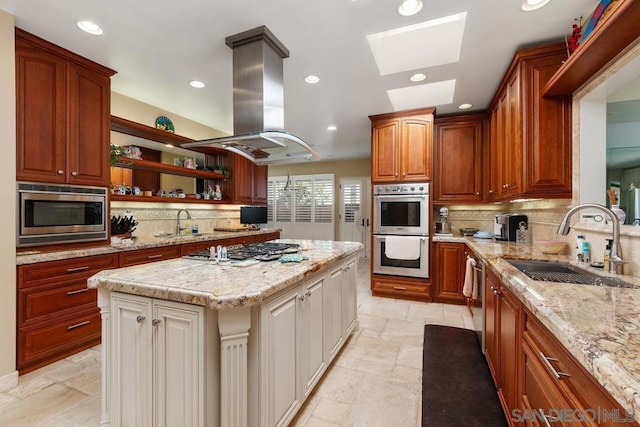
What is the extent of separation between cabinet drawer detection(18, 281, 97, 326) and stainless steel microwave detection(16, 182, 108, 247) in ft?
1.26

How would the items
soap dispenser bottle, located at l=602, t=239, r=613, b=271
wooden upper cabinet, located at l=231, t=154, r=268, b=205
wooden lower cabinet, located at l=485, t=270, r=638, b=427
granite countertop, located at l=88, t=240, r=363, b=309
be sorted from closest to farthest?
wooden lower cabinet, located at l=485, t=270, r=638, b=427 < granite countertop, located at l=88, t=240, r=363, b=309 < soap dispenser bottle, located at l=602, t=239, r=613, b=271 < wooden upper cabinet, located at l=231, t=154, r=268, b=205

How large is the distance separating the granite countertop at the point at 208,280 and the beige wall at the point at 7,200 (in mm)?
1132

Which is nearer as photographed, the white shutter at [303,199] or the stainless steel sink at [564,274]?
the stainless steel sink at [564,274]

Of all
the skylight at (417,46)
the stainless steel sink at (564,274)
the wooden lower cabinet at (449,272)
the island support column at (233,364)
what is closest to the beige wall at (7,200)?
the island support column at (233,364)

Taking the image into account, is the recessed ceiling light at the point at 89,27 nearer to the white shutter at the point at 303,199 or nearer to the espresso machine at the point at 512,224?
the espresso machine at the point at 512,224

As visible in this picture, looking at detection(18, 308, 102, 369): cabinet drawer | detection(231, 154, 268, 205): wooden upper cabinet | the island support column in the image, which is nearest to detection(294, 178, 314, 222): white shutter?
detection(231, 154, 268, 205): wooden upper cabinet

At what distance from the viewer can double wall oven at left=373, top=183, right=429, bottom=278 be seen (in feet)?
12.0

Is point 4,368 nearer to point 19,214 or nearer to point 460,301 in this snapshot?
point 19,214

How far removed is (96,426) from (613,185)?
139 inches

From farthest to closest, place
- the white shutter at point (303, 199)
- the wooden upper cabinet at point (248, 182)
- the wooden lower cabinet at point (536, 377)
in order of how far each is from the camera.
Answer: the white shutter at point (303, 199)
the wooden upper cabinet at point (248, 182)
the wooden lower cabinet at point (536, 377)

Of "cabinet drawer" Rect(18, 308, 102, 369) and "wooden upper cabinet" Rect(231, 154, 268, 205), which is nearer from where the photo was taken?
"cabinet drawer" Rect(18, 308, 102, 369)

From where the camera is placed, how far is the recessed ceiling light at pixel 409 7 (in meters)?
1.78

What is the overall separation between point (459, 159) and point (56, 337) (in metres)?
4.73

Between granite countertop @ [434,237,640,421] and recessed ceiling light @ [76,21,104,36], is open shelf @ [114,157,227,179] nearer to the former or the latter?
recessed ceiling light @ [76,21,104,36]
